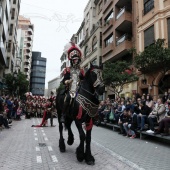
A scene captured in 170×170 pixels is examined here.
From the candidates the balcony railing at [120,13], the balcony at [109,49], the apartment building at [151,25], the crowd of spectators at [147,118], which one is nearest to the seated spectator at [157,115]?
the crowd of spectators at [147,118]

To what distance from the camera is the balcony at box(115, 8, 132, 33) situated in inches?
1088

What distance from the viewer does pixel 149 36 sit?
22484 millimetres

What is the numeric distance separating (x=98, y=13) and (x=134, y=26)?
1665 cm

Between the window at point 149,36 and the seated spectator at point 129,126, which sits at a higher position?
the window at point 149,36

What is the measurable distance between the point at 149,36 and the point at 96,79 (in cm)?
1840

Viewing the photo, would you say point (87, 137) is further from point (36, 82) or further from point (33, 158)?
point (36, 82)

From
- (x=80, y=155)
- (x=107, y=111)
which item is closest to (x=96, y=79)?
(x=80, y=155)

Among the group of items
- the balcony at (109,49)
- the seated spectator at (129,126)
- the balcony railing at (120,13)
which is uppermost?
the balcony railing at (120,13)

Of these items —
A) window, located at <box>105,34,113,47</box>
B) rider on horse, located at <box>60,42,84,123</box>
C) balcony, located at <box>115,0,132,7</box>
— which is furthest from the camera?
window, located at <box>105,34,113,47</box>

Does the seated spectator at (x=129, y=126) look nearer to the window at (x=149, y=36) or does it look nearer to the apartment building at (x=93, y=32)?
the window at (x=149, y=36)

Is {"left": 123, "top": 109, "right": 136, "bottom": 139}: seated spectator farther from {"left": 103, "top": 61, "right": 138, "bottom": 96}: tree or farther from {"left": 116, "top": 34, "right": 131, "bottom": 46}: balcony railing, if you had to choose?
{"left": 116, "top": 34, "right": 131, "bottom": 46}: balcony railing

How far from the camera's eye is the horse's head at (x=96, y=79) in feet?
18.8

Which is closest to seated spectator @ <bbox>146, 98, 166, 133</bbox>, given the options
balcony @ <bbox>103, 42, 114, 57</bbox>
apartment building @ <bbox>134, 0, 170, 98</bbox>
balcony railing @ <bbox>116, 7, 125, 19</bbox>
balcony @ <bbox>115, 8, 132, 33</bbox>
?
apartment building @ <bbox>134, 0, 170, 98</bbox>

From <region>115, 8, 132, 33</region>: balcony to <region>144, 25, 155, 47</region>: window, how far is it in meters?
5.17
